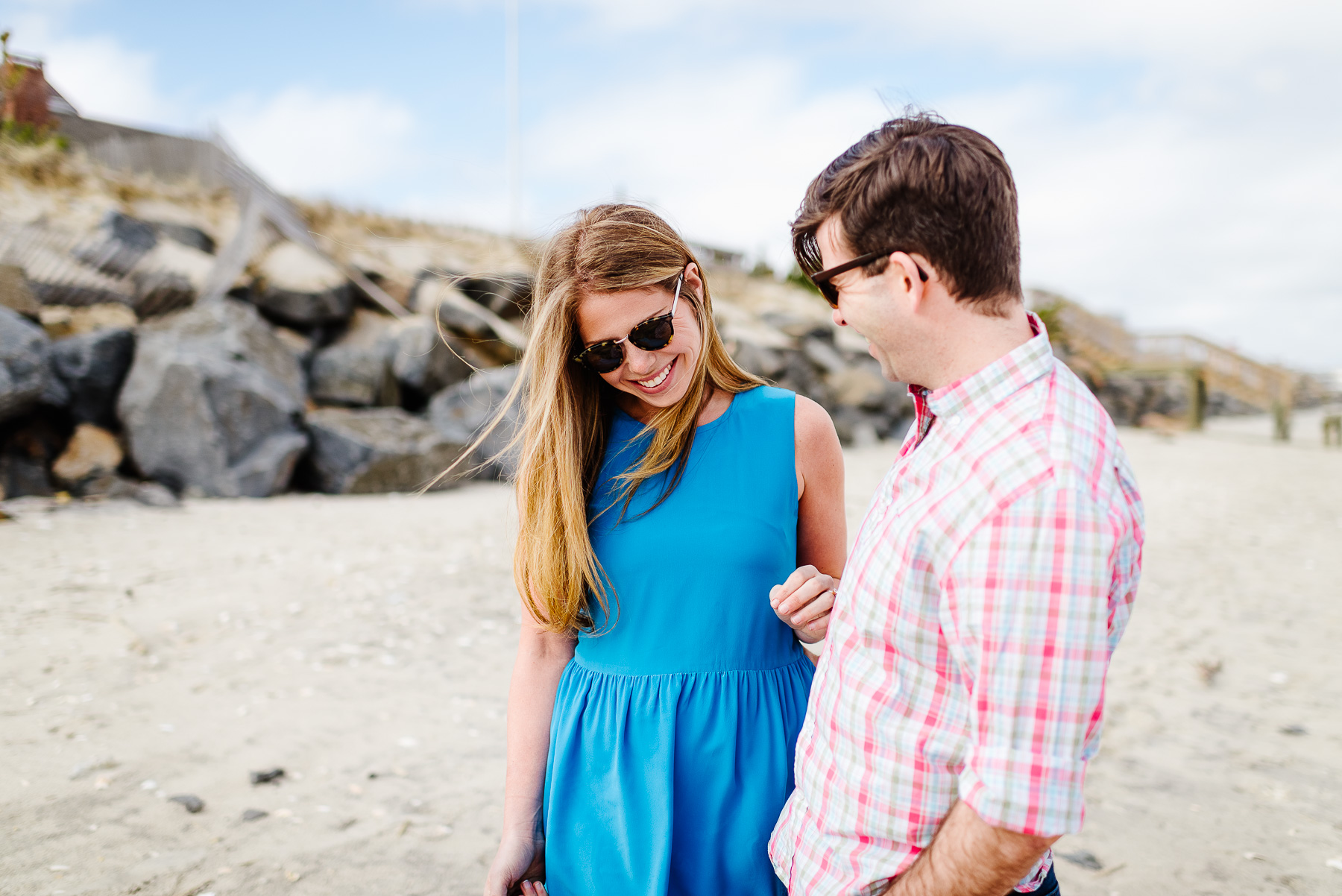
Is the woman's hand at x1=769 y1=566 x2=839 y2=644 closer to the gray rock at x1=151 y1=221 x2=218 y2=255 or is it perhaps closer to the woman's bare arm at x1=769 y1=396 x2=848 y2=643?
the woman's bare arm at x1=769 y1=396 x2=848 y2=643

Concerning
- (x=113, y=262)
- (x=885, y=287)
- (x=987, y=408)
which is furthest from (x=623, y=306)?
(x=113, y=262)

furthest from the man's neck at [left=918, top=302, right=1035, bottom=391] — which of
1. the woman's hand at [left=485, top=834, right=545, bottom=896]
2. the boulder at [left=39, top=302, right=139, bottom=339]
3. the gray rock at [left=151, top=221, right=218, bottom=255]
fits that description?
the gray rock at [left=151, top=221, right=218, bottom=255]

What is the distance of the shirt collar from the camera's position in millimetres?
1133

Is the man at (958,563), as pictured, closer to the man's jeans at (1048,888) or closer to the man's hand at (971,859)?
the man's hand at (971,859)

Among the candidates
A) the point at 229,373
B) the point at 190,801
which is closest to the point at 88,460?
the point at 229,373

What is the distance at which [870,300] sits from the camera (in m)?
1.22

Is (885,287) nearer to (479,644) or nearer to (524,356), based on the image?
(524,356)

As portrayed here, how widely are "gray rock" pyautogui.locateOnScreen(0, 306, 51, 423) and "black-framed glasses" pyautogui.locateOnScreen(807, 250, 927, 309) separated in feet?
31.3

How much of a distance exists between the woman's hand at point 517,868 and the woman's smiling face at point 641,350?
41.8 inches

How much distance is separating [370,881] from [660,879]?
1819 mm

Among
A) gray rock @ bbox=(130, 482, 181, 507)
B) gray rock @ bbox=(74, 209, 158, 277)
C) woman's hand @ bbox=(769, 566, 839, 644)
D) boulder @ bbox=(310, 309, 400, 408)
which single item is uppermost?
gray rock @ bbox=(74, 209, 158, 277)

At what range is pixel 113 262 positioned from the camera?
11273 mm

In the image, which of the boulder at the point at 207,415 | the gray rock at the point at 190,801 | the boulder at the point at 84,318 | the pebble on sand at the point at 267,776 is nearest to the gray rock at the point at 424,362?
the boulder at the point at 207,415

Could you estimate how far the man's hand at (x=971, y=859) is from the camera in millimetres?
1030
